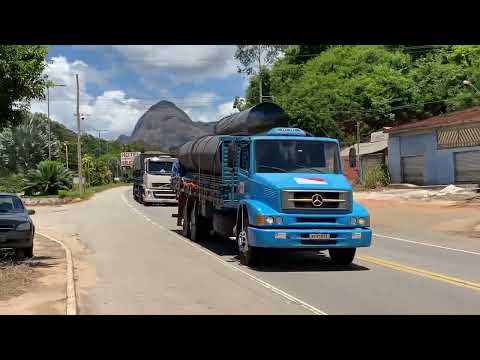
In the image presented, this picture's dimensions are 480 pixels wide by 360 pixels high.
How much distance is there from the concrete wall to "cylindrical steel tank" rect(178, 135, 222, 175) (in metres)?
22.1

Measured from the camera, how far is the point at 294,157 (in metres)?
13.5

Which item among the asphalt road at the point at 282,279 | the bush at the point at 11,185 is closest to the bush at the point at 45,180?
the bush at the point at 11,185

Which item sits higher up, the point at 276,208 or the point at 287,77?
the point at 287,77

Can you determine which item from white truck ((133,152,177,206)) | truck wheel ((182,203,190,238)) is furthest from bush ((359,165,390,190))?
truck wheel ((182,203,190,238))

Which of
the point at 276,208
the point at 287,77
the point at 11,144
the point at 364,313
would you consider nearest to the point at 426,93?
the point at 287,77

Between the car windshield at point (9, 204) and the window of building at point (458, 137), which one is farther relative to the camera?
the window of building at point (458, 137)

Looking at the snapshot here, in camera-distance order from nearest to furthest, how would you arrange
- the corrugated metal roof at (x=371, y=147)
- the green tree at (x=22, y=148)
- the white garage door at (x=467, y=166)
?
the white garage door at (x=467, y=166)
the corrugated metal roof at (x=371, y=147)
the green tree at (x=22, y=148)

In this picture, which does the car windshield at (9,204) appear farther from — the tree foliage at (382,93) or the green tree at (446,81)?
the green tree at (446,81)

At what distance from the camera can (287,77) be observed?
246 ft

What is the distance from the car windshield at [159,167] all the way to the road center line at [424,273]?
25.3m

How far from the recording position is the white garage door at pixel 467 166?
36438 millimetres

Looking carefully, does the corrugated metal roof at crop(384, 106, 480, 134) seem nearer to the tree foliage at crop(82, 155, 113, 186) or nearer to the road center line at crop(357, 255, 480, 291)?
the road center line at crop(357, 255, 480, 291)
